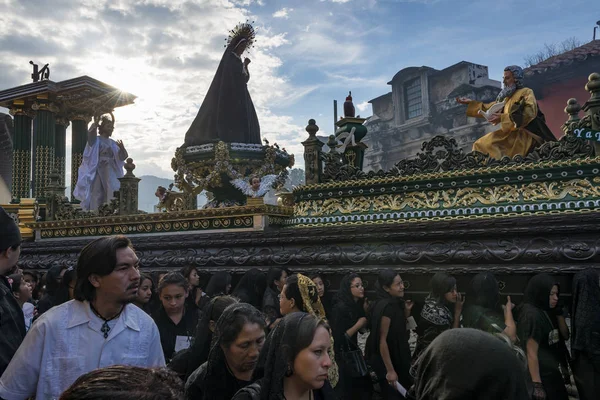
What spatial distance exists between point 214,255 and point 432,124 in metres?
21.5

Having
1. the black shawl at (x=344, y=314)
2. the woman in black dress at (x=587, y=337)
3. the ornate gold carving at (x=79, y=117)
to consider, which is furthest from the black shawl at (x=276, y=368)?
the ornate gold carving at (x=79, y=117)

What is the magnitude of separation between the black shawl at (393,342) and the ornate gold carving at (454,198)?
205 cm

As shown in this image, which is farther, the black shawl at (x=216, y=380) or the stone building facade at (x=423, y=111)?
the stone building facade at (x=423, y=111)

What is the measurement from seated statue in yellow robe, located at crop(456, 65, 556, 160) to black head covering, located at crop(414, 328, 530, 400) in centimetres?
546

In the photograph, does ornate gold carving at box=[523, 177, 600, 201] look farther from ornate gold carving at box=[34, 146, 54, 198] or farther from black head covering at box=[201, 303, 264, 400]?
ornate gold carving at box=[34, 146, 54, 198]

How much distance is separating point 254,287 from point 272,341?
13.0 feet

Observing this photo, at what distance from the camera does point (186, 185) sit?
31.3 feet

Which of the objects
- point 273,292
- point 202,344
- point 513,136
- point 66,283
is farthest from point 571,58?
point 202,344

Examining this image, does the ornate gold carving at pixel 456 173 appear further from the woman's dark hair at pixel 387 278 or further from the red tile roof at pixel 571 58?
the red tile roof at pixel 571 58

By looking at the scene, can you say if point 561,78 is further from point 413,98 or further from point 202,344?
point 202,344

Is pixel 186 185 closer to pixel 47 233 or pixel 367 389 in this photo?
pixel 47 233

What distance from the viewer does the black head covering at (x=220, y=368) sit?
112 inches

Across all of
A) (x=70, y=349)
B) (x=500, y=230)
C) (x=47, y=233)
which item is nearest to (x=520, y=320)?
(x=500, y=230)

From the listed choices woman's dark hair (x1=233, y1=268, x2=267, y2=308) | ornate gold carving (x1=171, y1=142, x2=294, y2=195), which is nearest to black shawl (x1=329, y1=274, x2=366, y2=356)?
woman's dark hair (x1=233, y1=268, x2=267, y2=308)
